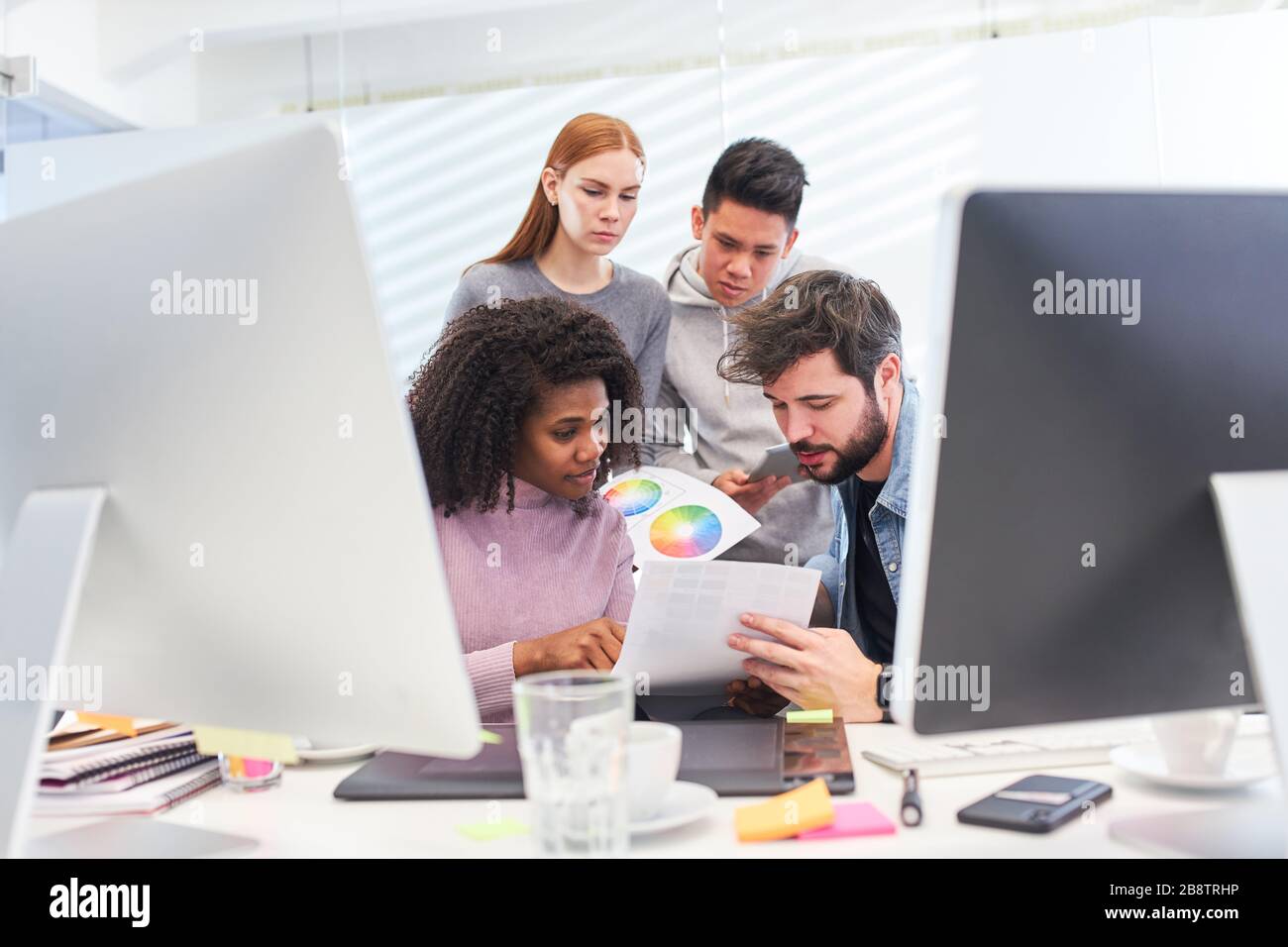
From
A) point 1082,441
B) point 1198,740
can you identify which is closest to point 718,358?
point 1198,740

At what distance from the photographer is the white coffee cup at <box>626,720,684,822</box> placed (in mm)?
807

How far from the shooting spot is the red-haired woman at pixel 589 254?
2811 mm

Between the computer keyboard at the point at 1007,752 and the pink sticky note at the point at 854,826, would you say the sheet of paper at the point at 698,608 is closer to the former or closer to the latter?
the computer keyboard at the point at 1007,752

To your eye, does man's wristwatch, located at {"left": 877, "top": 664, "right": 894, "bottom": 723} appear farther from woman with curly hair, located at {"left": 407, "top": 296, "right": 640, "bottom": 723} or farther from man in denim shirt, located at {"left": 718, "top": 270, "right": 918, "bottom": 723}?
woman with curly hair, located at {"left": 407, "top": 296, "right": 640, "bottom": 723}

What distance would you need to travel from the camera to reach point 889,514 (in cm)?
195

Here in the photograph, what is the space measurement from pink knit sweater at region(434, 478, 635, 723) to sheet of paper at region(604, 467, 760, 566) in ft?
0.95

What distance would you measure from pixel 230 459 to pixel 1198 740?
814mm

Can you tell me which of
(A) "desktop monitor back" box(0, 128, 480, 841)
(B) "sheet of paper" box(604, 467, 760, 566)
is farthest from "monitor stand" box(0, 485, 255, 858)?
(B) "sheet of paper" box(604, 467, 760, 566)

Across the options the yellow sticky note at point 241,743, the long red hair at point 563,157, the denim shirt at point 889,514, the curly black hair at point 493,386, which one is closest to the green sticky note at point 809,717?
the yellow sticky note at point 241,743

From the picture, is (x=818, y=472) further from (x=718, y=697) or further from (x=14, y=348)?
(x=14, y=348)

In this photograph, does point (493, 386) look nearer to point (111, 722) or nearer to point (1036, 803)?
point (111, 722)

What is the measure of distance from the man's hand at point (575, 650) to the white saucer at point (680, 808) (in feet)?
2.40
